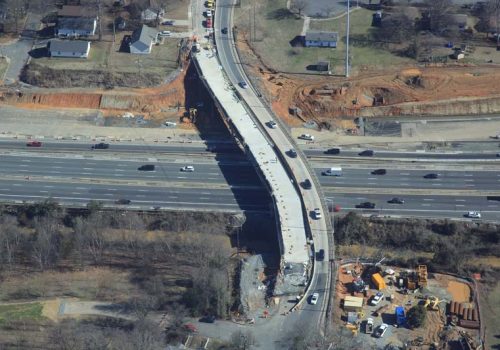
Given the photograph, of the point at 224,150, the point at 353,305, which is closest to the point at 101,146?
the point at 224,150

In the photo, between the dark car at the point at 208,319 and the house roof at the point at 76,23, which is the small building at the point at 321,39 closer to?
the house roof at the point at 76,23

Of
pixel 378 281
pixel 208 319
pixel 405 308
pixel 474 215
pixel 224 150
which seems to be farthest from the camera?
pixel 224 150

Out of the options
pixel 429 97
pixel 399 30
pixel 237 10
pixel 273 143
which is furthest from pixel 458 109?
pixel 237 10

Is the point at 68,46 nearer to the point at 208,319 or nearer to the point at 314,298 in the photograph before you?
the point at 208,319

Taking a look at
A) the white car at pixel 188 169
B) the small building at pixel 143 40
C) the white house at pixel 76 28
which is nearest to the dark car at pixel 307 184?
the white car at pixel 188 169

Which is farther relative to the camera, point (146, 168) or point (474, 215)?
point (146, 168)

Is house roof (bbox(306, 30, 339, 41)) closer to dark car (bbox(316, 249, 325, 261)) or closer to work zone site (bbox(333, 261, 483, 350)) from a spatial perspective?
work zone site (bbox(333, 261, 483, 350))
